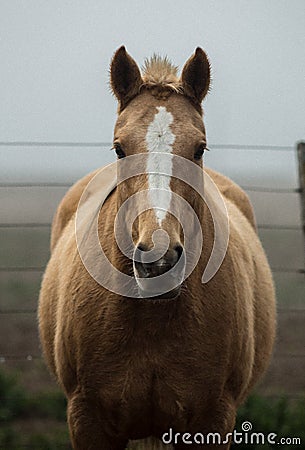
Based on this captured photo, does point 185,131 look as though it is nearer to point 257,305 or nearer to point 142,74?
point 142,74

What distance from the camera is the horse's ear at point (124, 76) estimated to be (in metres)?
3.32

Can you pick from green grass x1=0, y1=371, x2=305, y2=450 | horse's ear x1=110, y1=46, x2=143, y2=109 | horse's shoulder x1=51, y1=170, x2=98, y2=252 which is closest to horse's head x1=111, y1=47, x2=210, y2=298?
horse's ear x1=110, y1=46, x2=143, y2=109

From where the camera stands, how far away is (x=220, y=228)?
367 centimetres

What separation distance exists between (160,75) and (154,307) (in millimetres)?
1029

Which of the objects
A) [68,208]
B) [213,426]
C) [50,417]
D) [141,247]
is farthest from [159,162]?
[50,417]

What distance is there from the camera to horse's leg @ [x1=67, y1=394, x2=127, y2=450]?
3.47 meters

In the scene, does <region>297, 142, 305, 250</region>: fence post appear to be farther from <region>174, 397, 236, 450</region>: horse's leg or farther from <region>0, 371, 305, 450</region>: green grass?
<region>174, 397, 236, 450</region>: horse's leg

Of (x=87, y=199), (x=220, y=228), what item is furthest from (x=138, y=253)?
(x=87, y=199)

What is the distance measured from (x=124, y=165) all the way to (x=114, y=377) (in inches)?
37.2

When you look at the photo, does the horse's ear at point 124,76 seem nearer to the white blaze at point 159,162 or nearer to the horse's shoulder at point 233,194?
the white blaze at point 159,162

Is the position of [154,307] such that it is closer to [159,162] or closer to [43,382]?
[159,162]

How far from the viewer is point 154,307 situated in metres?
3.27

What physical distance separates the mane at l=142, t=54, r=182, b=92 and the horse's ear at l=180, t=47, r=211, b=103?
0.14ft

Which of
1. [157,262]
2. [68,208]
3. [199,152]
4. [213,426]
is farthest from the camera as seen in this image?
[68,208]
